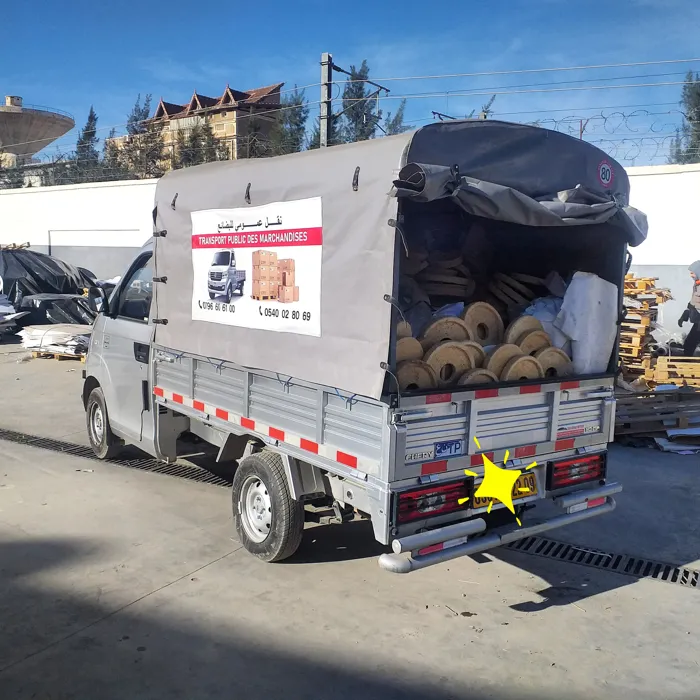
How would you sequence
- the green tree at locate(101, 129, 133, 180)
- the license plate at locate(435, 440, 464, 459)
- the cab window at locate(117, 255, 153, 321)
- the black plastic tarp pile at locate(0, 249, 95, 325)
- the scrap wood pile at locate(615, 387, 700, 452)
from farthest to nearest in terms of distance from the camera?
the green tree at locate(101, 129, 133, 180) < the black plastic tarp pile at locate(0, 249, 95, 325) < the scrap wood pile at locate(615, 387, 700, 452) < the cab window at locate(117, 255, 153, 321) < the license plate at locate(435, 440, 464, 459)

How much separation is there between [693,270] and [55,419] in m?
10.6

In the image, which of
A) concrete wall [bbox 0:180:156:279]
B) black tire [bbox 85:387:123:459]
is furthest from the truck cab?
concrete wall [bbox 0:180:156:279]

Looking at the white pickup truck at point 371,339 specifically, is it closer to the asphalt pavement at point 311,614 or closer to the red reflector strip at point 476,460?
the red reflector strip at point 476,460

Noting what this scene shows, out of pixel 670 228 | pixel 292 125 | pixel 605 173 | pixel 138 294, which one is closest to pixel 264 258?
pixel 138 294

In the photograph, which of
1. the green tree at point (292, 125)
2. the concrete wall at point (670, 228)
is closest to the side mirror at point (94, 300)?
the concrete wall at point (670, 228)

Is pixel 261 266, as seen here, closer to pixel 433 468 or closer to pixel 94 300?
pixel 433 468

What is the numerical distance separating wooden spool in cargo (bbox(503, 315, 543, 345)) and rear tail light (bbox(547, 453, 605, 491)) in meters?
0.87

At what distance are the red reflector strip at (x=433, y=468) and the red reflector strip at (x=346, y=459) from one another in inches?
15.2

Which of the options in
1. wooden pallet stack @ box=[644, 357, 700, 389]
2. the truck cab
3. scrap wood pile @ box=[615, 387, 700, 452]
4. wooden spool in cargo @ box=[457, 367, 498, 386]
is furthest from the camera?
wooden pallet stack @ box=[644, 357, 700, 389]

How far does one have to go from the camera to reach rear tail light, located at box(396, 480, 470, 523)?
384cm

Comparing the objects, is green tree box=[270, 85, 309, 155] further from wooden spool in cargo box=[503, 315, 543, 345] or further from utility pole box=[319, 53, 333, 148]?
wooden spool in cargo box=[503, 315, 543, 345]

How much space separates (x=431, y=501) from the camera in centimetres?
398

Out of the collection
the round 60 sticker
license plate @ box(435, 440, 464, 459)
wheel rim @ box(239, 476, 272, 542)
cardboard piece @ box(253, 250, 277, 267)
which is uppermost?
the round 60 sticker

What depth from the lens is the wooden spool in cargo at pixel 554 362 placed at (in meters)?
4.68
